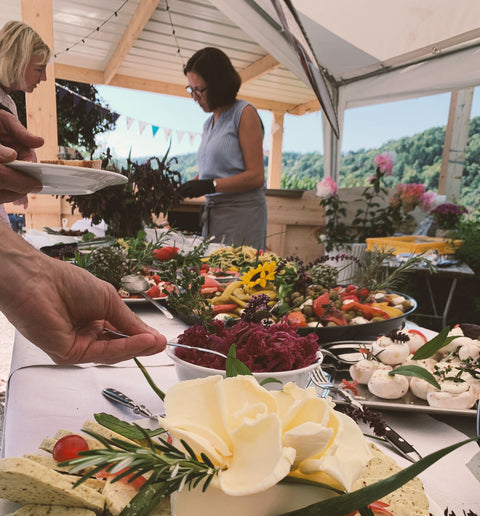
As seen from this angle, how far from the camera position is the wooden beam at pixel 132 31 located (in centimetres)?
381

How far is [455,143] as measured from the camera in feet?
14.9

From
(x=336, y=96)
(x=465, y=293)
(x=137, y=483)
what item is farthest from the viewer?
(x=336, y=96)

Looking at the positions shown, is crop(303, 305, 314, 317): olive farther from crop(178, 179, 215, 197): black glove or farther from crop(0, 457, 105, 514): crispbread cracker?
crop(178, 179, 215, 197): black glove

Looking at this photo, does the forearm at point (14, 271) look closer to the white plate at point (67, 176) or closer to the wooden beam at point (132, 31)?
the white plate at point (67, 176)

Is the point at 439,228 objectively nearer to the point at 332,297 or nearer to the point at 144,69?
the point at 332,297

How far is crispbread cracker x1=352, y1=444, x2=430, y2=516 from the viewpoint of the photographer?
0.36 metres

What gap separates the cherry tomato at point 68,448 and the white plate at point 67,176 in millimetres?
504

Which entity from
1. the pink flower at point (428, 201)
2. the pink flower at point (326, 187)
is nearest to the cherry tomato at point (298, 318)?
the pink flower at point (428, 201)

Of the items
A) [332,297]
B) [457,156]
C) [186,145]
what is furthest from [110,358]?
[186,145]

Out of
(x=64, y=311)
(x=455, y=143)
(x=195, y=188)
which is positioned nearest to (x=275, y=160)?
(x=455, y=143)

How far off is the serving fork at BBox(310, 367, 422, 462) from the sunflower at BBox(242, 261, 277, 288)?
418mm

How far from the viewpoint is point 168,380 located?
33.2 inches

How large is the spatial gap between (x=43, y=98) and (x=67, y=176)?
3002mm

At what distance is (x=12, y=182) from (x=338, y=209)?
4.17 meters
